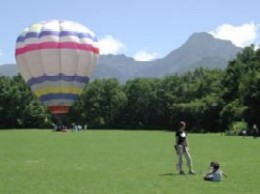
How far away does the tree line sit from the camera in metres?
97.9

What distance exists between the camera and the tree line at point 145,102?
→ 9788 cm

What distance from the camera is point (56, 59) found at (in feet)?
196

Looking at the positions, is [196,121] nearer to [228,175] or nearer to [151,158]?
[151,158]

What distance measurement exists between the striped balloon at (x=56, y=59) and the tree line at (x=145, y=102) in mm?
33953

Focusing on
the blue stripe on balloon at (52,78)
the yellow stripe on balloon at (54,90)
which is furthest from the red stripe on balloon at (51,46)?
the yellow stripe on balloon at (54,90)

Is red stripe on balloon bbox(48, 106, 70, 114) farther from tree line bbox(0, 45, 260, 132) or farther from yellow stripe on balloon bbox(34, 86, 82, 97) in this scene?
tree line bbox(0, 45, 260, 132)

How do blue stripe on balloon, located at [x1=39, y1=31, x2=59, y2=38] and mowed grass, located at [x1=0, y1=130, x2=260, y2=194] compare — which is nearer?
mowed grass, located at [x1=0, y1=130, x2=260, y2=194]

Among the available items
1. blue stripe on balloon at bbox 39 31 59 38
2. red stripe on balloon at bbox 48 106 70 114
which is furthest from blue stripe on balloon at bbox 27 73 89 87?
blue stripe on balloon at bbox 39 31 59 38

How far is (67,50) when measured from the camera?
196 feet

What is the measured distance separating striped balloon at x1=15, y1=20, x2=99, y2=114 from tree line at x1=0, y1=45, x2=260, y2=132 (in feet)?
111

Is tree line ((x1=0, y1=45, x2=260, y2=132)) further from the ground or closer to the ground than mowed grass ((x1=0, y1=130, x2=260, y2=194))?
further from the ground

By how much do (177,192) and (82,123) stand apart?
360 feet

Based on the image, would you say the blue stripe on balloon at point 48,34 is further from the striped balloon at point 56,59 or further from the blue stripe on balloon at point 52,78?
the blue stripe on balloon at point 52,78

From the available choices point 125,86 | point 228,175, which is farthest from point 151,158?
point 125,86
